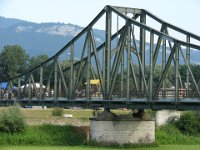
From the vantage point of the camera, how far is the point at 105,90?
5703 centimetres

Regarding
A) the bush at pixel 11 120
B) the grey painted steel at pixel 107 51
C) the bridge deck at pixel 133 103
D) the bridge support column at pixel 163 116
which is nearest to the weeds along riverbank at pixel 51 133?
the bush at pixel 11 120

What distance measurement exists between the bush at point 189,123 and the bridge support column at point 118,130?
1290 centimetres

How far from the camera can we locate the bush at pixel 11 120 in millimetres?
56625

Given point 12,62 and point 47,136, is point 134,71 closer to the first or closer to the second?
point 47,136

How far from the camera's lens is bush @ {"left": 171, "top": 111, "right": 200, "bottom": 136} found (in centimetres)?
6719

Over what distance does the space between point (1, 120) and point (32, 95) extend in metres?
24.9

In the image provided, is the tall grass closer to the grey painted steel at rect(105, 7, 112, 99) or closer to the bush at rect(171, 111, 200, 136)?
the grey painted steel at rect(105, 7, 112, 99)

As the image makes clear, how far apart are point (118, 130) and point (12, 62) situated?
293 ft

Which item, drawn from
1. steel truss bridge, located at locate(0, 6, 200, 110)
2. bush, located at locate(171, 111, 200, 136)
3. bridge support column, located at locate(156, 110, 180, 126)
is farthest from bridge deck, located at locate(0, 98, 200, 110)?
bush, located at locate(171, 111, 200, 136)

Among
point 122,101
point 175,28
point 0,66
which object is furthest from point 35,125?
point 0,66

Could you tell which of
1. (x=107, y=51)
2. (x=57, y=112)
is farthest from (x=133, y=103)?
(x=57, y=112)

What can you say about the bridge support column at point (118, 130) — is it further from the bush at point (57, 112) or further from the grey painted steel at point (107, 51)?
the bush at point (57, 112)

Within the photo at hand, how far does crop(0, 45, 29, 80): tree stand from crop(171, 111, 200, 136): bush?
73.7m

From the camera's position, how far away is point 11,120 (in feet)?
186
